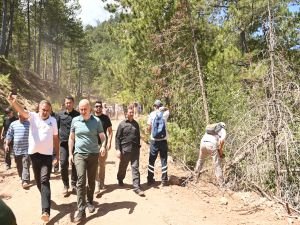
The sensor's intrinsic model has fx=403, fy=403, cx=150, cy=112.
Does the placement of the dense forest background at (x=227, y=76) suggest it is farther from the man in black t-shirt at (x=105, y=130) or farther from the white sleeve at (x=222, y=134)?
the man in black t-shirt at (x=105, y=130)

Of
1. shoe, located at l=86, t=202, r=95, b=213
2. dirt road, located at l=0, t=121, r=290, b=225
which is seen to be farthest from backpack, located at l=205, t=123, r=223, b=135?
shoe, located at l=86, t=202, r=95, b=213

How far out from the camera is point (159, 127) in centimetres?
893

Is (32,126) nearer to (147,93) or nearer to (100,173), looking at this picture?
(100,173)

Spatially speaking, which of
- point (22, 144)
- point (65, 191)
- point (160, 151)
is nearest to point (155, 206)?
point (160, 151)

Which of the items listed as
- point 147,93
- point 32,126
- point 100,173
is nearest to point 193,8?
point 147,93

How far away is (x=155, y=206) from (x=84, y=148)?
Answer: 1890 millimetres

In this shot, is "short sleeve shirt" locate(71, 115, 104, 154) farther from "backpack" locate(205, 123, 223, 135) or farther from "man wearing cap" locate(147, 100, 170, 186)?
"backpack" locate(205, 123, 223, 135)

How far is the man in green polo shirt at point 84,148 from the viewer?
265 inches

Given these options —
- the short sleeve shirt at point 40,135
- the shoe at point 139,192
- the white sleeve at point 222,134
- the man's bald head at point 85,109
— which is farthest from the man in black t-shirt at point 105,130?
the white sleeve at point 222,134

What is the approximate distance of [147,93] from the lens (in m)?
15.0

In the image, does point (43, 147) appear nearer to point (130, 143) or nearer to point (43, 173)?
point (43, 173)

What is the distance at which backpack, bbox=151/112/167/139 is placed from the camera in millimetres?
8930

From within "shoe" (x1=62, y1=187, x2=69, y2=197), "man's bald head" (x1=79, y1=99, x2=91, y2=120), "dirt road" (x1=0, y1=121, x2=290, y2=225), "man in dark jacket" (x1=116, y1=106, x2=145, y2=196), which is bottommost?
"dirt road" (x1=0, y1=121, x2=290, y2=225)

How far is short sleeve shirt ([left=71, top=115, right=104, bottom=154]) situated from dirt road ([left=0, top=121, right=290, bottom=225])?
1229 millimetres
